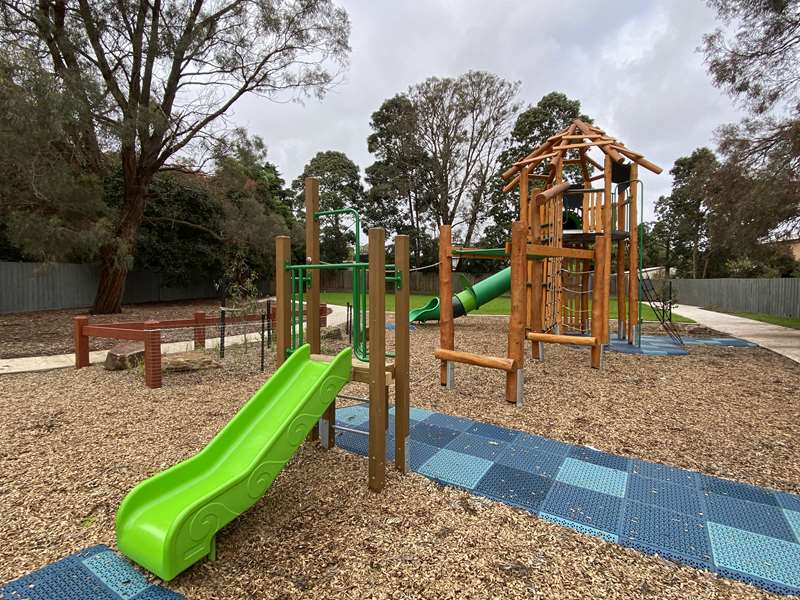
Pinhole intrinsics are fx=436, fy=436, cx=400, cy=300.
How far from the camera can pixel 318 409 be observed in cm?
248

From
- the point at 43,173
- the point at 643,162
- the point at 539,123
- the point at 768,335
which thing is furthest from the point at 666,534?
the point at 539,123

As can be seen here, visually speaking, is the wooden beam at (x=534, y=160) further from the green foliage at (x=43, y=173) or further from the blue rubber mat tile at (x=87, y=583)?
the green foliage at (x=43, y=173)

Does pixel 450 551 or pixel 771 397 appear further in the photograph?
pixel 771 397

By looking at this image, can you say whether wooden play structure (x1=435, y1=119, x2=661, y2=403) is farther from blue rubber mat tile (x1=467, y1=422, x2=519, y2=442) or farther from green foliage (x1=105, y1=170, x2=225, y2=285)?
green foliage (x1=105, y1=170, x2=225, y2=285)

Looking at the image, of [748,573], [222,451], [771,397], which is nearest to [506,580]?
[748,573]

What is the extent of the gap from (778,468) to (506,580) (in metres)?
2.55

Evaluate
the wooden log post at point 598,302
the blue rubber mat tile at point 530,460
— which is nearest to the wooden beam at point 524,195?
the wooden log post at point 598,302

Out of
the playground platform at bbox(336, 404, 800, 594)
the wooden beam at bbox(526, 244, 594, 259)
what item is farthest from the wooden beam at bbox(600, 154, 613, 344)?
the playground platform at bbox(336, 404, 800, 594)

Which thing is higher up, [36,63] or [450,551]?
[36,63]

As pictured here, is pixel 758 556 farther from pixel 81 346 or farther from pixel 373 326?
pixel 81 346

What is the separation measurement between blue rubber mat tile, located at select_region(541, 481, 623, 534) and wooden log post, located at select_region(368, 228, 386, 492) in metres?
1.00

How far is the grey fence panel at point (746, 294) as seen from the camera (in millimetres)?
15844

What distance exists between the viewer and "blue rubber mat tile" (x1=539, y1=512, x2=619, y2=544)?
88.8 inches

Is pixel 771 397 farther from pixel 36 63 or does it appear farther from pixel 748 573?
pixel 36 63
